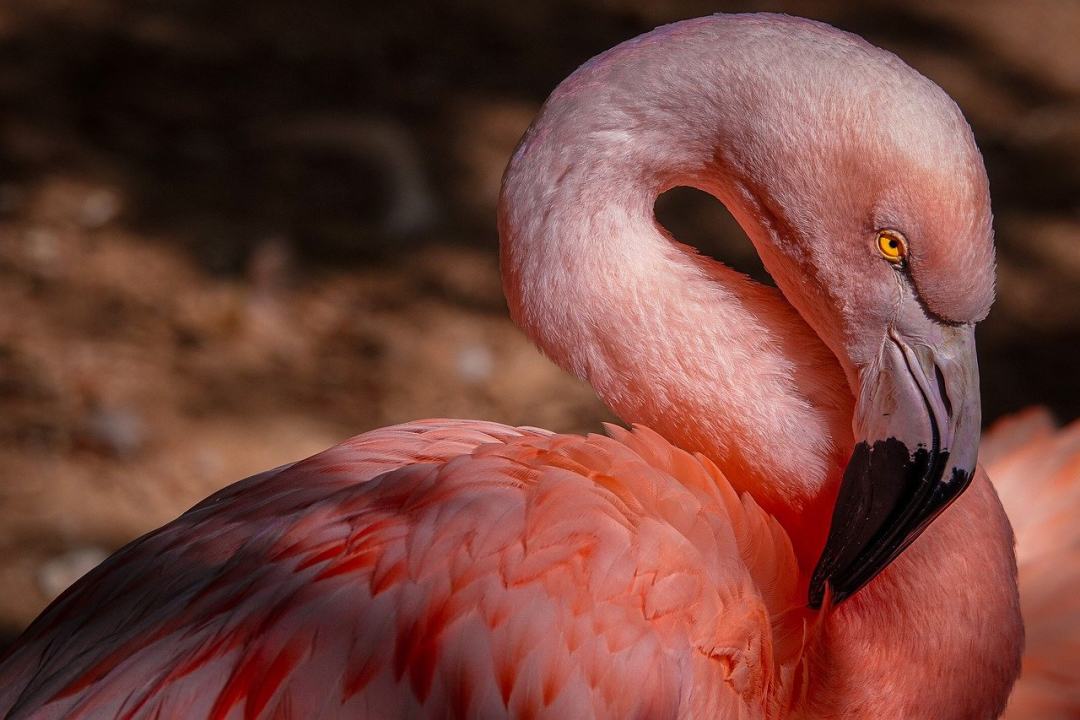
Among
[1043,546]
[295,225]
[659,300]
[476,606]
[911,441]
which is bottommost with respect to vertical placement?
[1043,546]

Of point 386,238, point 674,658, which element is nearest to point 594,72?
point 674,658

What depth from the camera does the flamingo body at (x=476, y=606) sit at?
1.49 metres

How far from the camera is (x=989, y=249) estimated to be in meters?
1.51

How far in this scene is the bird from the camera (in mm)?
2047

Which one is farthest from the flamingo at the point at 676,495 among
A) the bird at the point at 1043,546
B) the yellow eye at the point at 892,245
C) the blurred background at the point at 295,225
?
the blurred background at the point at 295,225

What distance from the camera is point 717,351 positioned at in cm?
171

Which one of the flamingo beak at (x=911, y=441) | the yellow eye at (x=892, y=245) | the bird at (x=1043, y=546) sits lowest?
the bird at (x=1043, y=546)

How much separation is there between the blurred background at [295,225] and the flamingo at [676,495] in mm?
1393

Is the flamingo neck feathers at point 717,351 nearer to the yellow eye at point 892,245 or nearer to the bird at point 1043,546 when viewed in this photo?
the yellow eye at point 892,245

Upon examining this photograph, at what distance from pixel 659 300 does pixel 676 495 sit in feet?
0.89

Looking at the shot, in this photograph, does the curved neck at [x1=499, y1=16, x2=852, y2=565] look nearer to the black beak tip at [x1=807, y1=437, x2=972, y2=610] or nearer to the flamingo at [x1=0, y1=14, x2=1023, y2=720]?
the flamingo at [x1=0, y1=14, x2=1023, y2=720]

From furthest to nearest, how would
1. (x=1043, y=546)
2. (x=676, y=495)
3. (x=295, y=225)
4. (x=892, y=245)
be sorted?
(x=295, y=225) → (x=1043, y=546) → (x=676, y=495) → (x=892, y=245)

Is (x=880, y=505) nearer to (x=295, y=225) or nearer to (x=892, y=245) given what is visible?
(x=892, y=245)

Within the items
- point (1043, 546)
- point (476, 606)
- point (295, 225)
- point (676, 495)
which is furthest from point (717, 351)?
point (295, 225)
